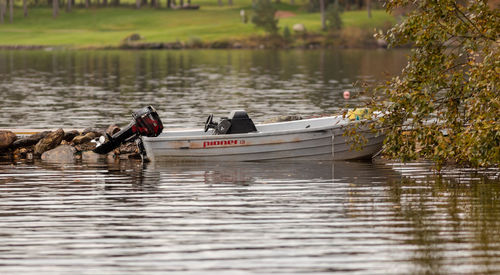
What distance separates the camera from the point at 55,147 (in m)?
31.9

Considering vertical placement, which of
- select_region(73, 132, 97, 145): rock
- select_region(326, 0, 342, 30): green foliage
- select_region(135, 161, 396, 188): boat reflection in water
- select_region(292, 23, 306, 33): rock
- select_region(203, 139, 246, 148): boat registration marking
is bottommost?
select_region(135, 161, 396, 188): boat reflection in water

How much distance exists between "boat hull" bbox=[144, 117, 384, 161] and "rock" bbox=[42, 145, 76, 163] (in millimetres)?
3052

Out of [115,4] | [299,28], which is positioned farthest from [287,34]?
[115,4]

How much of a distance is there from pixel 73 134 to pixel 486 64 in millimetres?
15285

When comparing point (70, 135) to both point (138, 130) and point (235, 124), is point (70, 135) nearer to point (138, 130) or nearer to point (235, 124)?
point (138, 130)

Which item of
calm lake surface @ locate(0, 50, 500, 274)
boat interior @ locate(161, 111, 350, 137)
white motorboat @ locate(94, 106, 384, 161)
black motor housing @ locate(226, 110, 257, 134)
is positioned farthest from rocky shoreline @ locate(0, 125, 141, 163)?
black motor housing @ locate(226, 110, 257, 134)

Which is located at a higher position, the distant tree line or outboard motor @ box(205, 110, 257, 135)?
the distant tree line

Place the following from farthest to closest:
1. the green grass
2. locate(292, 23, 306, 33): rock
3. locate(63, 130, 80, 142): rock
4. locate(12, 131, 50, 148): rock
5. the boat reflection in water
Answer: locate(292, 23, 306, 33): rock
the green grass
locate(63, 130, 80, 142): rock
locate(12, 131, 50, 148): rock
the boat reflection in water

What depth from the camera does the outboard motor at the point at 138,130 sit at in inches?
1160

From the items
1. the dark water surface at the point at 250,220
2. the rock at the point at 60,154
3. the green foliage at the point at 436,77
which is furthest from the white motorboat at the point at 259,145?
the green foliage at the point at 436,77

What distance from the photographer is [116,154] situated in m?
31.5

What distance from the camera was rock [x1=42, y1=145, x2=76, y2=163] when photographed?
31.1 metres

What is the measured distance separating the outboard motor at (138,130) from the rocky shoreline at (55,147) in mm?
1010

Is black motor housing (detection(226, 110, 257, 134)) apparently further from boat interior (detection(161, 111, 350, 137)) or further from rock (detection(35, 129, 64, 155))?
rock (detection(35, 129, 64, 155))
